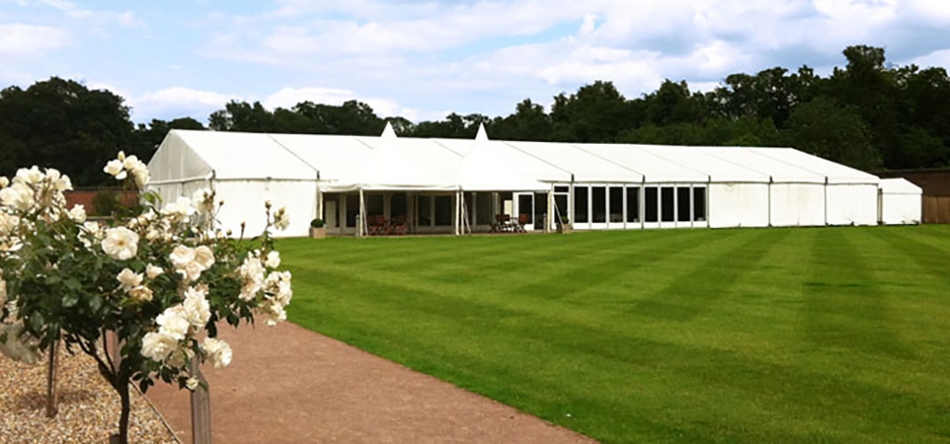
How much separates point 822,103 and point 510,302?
184ft

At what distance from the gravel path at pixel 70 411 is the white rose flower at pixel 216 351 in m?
2.24

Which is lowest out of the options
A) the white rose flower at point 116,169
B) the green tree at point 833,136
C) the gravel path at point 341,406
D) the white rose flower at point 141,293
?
the gravel path at point 341,406

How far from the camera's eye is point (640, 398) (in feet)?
20.7

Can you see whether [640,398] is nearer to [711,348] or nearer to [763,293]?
[711,348]

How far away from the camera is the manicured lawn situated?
5.85m

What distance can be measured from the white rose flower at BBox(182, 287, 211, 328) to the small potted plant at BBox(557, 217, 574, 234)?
27.8 metres

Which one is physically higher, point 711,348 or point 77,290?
point 77,290

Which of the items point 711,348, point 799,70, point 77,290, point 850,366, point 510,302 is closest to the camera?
point 77,290

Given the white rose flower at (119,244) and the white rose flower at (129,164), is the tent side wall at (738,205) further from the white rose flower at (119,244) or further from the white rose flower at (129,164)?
the white rose flower at (119,244)

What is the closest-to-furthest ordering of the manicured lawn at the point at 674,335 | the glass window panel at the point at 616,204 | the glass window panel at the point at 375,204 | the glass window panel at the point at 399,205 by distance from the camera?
the manicured lawn at the point at 674,335
the glass window panel at the point at 375,204
the glass window panel at the point at 399,205
the glass window panel at the point at 616,204

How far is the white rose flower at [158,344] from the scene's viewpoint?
9.95ft

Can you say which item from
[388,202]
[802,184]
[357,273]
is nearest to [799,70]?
[802,184]

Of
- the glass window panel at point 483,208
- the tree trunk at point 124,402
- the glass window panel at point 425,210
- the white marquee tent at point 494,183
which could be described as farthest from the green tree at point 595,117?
the tree trunk at point 124,402

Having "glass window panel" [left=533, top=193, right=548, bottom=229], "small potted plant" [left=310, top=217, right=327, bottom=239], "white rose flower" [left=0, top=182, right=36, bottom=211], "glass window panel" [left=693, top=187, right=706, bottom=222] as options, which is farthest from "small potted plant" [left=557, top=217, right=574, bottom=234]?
"white rose flower" [left=0, top=182, right=36, bottom=211]
